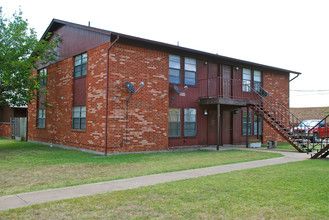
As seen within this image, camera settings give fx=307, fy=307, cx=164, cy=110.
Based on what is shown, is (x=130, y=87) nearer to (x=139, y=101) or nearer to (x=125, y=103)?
(x=125, y=103)

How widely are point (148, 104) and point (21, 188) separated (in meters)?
8.35

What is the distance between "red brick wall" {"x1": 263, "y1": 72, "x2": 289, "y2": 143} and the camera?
20.8m

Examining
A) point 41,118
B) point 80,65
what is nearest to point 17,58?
point 80,65

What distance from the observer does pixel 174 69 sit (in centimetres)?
1591

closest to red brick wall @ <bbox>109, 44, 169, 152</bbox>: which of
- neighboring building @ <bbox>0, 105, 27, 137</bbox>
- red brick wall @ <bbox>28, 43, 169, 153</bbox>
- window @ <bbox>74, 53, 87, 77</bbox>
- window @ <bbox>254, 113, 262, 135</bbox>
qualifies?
red brick wall @ <bbox>28, 43, 169, 153</bbox>

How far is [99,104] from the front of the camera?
545 inches

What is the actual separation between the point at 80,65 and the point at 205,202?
12.3 m

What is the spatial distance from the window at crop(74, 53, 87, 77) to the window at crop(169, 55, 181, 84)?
4.31m

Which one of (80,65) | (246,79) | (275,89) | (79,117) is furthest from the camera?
(275,89)

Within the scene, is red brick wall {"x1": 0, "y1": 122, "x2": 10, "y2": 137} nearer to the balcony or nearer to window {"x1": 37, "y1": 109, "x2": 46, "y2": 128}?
window {"x1": 37, "y1": 109, "x2": 46, "y2": 128}

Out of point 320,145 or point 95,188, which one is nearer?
point 95,188

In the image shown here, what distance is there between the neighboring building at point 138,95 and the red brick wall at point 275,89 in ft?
Result: 1.07

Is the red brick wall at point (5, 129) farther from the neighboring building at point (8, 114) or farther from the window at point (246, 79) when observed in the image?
the window at point (246, 79)

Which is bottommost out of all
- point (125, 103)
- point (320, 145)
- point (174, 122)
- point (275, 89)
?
point (320, 145)
